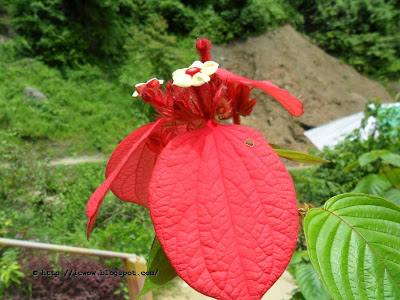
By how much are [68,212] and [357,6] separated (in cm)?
670

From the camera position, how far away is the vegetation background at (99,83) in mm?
1677

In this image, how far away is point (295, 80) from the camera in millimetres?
4980

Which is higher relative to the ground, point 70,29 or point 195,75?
point 195,75

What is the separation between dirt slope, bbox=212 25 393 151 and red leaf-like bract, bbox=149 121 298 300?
393 centimetres

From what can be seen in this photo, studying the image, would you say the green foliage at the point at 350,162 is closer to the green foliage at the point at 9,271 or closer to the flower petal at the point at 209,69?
the green foliage at the point at 9,271

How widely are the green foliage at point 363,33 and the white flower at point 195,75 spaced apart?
22.8ft

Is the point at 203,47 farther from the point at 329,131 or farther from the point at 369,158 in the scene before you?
the point at 329,131

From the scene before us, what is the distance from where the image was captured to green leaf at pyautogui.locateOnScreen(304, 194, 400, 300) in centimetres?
20

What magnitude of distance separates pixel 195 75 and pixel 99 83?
14.7 feet

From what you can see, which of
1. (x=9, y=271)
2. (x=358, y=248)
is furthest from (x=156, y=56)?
(x=358, y=248)

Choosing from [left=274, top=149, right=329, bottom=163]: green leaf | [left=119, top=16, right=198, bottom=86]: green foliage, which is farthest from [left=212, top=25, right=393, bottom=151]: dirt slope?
[left=274, top=149, right=329, bottom=163]: green leaf

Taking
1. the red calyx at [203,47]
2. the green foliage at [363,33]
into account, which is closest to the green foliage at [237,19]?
the green foliage at [363,33]

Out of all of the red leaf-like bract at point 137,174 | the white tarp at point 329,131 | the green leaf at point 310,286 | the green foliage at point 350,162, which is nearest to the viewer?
the red leaf-like bract at point 137,174

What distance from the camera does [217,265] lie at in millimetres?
171
